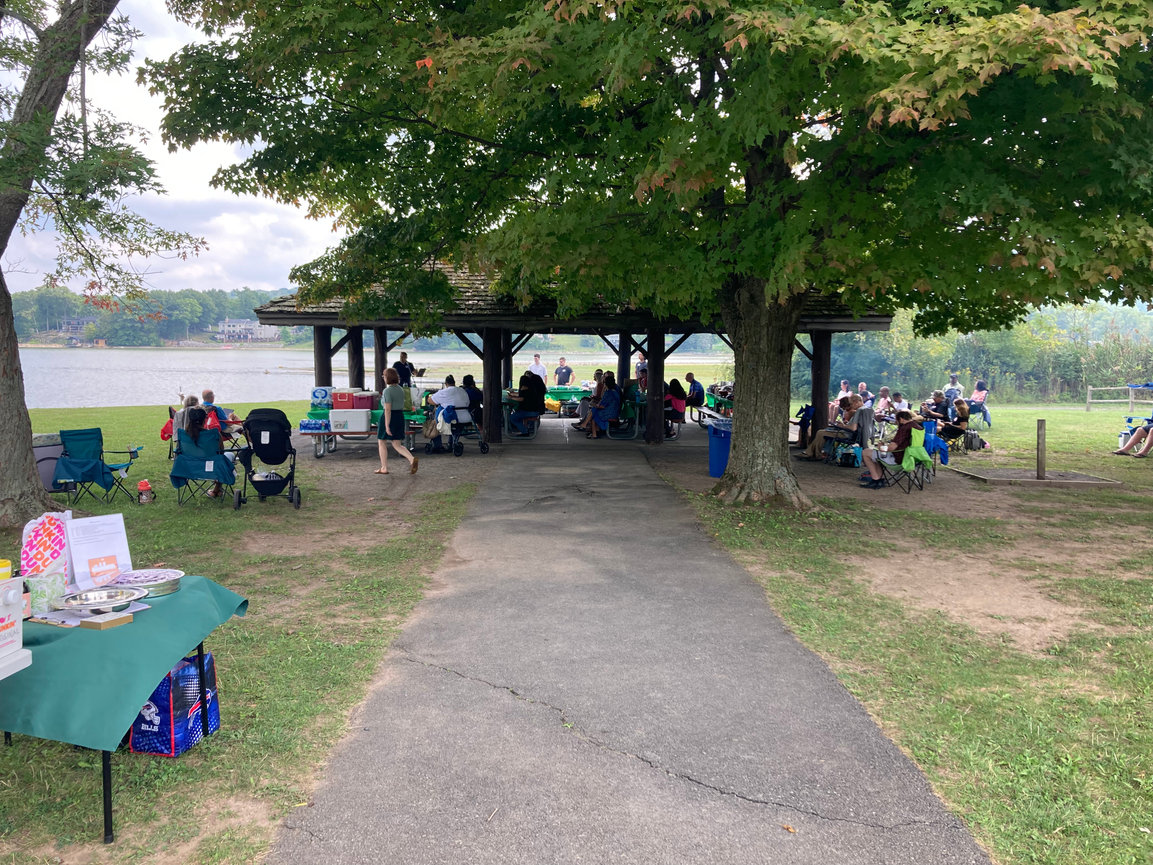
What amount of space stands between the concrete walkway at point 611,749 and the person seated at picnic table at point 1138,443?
1526cm

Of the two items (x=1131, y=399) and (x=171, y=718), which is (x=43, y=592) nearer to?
(x=171, y=718)

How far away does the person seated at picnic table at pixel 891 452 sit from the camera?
1274 centimetres

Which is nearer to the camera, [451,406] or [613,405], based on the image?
[451,406]

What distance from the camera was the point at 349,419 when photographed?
1638cm

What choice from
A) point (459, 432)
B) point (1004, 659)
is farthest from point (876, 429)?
point (1004, 659)

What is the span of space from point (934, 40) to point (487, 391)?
517 inches

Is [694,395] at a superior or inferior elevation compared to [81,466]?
superior

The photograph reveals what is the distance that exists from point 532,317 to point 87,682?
1515 centimetres

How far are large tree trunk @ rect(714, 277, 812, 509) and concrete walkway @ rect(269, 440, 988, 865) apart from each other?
4301 mm

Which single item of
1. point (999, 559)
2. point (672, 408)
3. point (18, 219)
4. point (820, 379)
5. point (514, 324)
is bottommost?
point (999, 559)

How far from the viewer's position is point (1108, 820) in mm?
3543

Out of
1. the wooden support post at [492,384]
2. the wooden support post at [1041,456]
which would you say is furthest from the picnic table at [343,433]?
the wooden support post at [1041,456]

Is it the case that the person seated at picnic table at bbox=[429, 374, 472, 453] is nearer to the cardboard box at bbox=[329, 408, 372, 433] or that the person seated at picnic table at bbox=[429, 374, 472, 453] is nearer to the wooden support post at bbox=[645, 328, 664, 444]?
the cardboard box at bbox=[329, 408, 372, 433]

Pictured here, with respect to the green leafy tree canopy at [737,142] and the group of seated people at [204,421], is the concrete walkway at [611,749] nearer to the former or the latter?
the green leafy tree canopy at [737,142]
